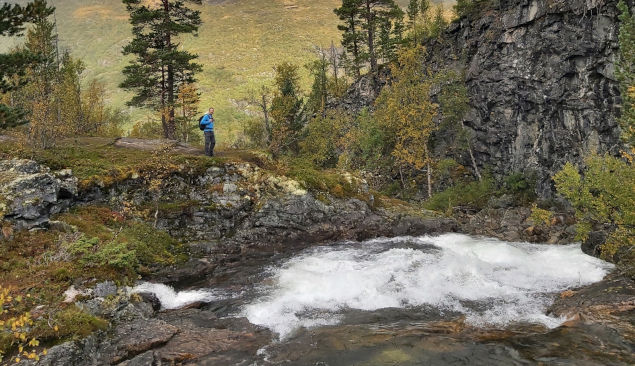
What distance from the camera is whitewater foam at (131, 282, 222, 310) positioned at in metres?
13.9

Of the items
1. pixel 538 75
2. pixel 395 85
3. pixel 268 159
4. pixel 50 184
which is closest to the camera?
pixel 50 184

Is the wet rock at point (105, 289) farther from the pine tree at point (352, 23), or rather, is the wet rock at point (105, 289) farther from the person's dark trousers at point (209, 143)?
the pine tree at point (352, 23)

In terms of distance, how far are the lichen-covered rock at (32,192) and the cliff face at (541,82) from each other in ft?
115

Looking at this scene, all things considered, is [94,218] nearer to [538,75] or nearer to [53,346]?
[53,346]

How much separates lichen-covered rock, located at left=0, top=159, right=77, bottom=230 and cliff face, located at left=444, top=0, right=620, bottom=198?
35051mm

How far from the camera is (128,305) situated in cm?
1229

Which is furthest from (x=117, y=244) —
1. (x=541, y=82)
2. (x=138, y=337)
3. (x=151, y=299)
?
(x=541, y=82)

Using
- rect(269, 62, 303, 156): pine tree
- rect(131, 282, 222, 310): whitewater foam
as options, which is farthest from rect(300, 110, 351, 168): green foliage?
rect(131, 282, 222, 310): whitewater foam

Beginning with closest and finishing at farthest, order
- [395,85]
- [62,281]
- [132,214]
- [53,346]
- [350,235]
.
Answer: [53,346]
[62,281]
[132,214]
[350,235]
[395,85]

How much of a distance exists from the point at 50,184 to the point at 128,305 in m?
8.57

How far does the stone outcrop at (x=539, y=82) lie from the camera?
30250mm

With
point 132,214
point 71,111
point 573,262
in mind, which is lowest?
point 573,262

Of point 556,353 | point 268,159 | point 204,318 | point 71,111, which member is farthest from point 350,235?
point 71,111

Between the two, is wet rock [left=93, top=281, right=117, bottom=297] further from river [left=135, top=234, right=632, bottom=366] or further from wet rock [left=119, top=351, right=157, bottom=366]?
wet rock [left=119, top=351, right=157, bottom=366]
